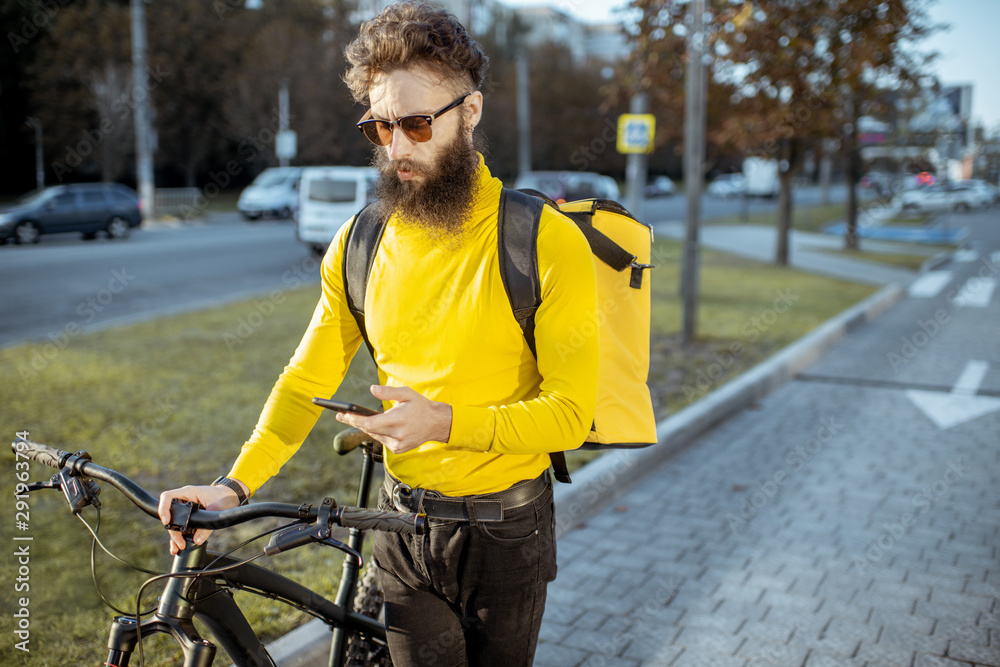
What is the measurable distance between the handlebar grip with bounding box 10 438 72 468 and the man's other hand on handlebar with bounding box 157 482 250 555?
0.27 m

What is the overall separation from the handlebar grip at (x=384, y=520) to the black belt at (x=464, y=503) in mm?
207

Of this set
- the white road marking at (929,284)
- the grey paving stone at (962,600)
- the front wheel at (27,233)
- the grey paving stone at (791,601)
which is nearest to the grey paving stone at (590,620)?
the grey paving stone at (791,601)

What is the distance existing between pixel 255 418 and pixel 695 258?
208 inches

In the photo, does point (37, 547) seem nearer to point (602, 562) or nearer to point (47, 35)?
point (602, 562)

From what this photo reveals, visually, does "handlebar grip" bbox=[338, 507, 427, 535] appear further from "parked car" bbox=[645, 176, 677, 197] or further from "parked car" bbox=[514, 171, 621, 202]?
"parked car" bbox=[645, 176, 677, 197]

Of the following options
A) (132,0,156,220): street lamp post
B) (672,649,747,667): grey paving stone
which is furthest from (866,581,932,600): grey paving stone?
(132,0,156,220): street lamp post

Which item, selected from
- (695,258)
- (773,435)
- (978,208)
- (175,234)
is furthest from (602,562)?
A: (978,208)

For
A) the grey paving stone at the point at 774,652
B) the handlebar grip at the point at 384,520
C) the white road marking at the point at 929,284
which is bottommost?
the grey paving stone at the point at 774,652

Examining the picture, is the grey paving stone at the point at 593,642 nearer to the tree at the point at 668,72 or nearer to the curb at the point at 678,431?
the curb at the point at 678,431

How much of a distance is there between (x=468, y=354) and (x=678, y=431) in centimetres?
464

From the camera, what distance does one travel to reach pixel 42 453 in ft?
5.87

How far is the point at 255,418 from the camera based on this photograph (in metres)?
6.11

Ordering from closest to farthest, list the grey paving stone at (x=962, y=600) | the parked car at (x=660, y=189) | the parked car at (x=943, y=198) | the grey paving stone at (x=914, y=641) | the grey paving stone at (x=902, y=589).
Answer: the grey paving stone at (x=914, y=641)
the grey paving stone at (x=962, y=600)
the grey paving stone at (x=902, y=589)
the parked car at (x=943, y=198)
the parked car at (x=660, y=189)

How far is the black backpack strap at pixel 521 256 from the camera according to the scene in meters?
1.71
